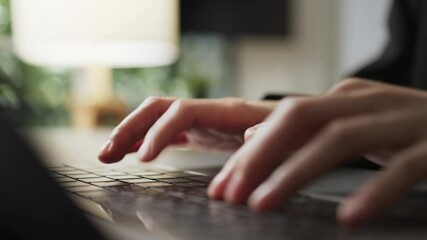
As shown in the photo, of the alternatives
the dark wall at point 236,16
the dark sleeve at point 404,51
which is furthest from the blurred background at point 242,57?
the dark sleeve at point 404,51

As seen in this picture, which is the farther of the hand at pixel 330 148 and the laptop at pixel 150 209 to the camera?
the hand at pixel 330 148

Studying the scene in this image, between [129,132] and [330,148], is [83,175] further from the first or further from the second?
[330,148]

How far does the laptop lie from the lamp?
1.36 m

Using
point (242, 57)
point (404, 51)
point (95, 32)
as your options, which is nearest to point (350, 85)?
point (404, 51)

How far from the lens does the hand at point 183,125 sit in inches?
25.1

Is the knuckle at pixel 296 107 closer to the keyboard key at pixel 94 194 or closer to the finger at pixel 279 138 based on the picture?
the finger at pixel 279 138

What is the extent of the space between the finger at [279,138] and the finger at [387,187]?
2.0 inches

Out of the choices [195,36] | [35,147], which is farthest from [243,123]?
[195,36]

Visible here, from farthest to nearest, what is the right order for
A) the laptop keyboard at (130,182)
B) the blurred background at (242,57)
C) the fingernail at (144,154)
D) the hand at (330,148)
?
1. the blurred background at (242,57)
2. the fingernail at (144,154)
3. the laptop keyboard at (130,182)
4. the hand at (330,148)

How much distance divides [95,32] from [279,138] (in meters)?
1.59

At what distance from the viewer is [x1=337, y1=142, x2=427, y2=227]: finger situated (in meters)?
0.38

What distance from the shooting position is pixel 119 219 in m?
0.40

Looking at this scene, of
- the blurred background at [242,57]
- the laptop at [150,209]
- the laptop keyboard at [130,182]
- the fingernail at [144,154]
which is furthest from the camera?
the blurred background at [242,57]

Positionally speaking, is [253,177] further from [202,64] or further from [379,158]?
[202,64]
